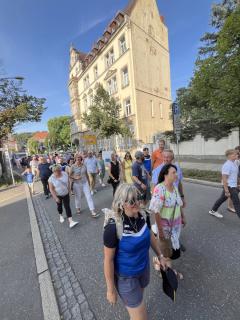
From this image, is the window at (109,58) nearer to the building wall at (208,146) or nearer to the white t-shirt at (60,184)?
the building wall at (208,146)

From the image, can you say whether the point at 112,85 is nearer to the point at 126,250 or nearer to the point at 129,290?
the point at 126,250

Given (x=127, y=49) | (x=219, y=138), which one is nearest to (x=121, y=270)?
(x=219, y=138)

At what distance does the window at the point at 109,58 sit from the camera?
2822cm

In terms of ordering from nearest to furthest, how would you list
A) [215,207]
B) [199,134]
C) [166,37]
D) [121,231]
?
[121,231], [215,207], [199,134], [166,37]

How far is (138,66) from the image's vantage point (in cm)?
2517

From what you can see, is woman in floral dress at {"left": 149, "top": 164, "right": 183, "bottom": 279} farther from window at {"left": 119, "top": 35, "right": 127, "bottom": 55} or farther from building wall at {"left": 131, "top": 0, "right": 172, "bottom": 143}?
window at {"left": 119, "top": 35, "right": 127, "bottom": 55}

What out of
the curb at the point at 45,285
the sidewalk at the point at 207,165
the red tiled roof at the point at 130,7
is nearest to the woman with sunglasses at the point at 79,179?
the curb at the point at 45,285

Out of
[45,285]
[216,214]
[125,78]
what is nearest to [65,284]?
[45,285]

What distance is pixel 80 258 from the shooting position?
148 inches

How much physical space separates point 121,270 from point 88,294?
1.50m

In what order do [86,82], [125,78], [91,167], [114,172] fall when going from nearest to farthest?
[114,172] < [91,167] < [125,78] < [86,82]

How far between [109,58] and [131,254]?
3114 centimetres

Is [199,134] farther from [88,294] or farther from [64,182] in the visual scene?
[88,294]

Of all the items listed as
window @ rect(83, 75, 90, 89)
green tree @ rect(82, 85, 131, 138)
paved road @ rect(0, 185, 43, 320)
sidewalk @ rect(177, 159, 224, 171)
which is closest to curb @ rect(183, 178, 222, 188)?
sidewalk @ rect(177, 159, 224, 171)
